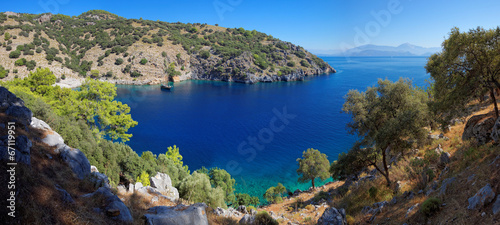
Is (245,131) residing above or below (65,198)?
below

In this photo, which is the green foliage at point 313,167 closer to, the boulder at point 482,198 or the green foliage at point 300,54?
the boulder at point 482,198

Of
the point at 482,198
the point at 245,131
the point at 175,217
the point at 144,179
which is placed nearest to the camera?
the point at 482,198

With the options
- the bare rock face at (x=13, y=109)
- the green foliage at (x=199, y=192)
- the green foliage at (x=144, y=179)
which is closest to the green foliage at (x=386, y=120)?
the green foliage at (x=199, y=192)

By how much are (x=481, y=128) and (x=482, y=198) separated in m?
9.10

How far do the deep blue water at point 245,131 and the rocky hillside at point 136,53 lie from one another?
40.2m

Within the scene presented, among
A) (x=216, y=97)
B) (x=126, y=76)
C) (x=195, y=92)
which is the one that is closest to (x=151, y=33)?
(x=126, y=76)

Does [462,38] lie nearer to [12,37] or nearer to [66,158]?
[66,158]

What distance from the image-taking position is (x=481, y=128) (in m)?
14.9

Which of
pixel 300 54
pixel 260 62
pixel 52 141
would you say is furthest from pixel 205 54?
pixel 52 141

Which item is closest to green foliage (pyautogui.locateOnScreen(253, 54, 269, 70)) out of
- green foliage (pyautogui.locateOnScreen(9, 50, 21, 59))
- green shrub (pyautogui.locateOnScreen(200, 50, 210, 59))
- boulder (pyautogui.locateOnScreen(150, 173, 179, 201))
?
green shrub (pyautogui.locateOnScreen(200, 50, 210, 59))

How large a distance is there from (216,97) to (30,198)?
3782 inches

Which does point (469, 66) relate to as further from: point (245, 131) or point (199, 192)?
A: point (245, 131)

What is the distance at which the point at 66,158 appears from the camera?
13.5m

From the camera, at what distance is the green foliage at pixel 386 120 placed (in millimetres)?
17406
